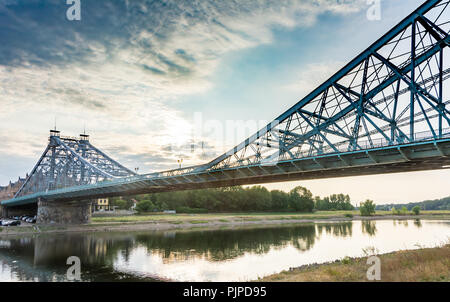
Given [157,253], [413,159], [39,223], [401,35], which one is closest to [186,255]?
[157,253]

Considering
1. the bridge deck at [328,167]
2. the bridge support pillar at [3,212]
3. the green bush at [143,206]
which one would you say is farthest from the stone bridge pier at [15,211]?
the bridge deck at [328,167]

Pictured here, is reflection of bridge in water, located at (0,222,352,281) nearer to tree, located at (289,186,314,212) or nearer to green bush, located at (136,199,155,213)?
green bush, located at (136,199,155,213)

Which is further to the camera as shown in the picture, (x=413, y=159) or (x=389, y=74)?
(x=389, y=74)

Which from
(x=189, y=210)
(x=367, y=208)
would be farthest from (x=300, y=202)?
(x=189, y=210)

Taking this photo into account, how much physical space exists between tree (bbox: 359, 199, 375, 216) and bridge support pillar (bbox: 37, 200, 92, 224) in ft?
309

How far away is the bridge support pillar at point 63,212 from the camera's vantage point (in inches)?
2662

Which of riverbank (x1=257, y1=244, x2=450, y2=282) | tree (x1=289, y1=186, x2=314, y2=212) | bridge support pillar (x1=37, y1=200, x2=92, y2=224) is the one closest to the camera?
riverbank (x1=257, y1=244, x2=450, y2=282)

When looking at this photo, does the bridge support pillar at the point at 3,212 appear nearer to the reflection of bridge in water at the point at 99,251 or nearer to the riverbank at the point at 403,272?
the reflection of bridge in water at the point at 99,251

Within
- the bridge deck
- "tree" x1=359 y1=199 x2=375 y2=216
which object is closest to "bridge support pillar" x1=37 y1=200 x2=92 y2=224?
the bridge deck

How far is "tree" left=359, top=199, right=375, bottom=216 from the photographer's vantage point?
119688 mm

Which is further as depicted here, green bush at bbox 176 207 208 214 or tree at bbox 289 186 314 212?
tree at bbox 289 186 314 212
